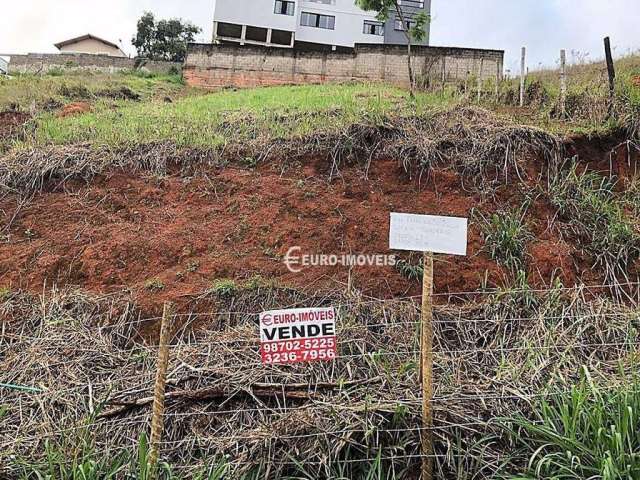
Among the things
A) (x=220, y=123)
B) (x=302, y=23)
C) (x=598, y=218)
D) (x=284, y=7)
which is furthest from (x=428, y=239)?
(x=302, y=23)

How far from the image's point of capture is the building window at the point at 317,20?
27914 mm

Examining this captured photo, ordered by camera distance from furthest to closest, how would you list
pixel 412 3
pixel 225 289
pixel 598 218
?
1. pixel 412 3
2. pixel 598 218
3. pixel 225 289

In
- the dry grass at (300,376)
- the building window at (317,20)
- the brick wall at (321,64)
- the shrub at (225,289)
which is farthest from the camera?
the building window at (317,20)

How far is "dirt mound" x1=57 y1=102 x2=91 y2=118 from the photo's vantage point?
28.6 ft

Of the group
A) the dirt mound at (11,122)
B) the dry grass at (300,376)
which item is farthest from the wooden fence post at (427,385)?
the dirt mound at (11,122)

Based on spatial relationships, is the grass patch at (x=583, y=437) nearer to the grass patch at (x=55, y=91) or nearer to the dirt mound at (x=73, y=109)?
Result: the dirt mound at (x=73, y=109)

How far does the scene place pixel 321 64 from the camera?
1520 centimetres

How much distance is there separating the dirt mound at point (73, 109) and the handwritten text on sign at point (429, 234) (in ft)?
25.1

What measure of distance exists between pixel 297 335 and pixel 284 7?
27389 mm

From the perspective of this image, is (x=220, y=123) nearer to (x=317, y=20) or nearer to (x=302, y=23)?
(x=302, y=23)

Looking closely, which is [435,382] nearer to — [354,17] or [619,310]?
[619,310]

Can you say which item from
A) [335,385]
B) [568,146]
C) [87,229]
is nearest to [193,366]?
[335,385]

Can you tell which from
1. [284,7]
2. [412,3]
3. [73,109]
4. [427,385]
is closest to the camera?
[427,385]

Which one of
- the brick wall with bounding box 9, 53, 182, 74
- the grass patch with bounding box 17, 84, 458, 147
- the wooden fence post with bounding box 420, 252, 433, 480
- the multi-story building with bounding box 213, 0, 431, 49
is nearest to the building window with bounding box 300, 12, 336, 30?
the multi-story building with bounding box 213, 0, 431, 49
